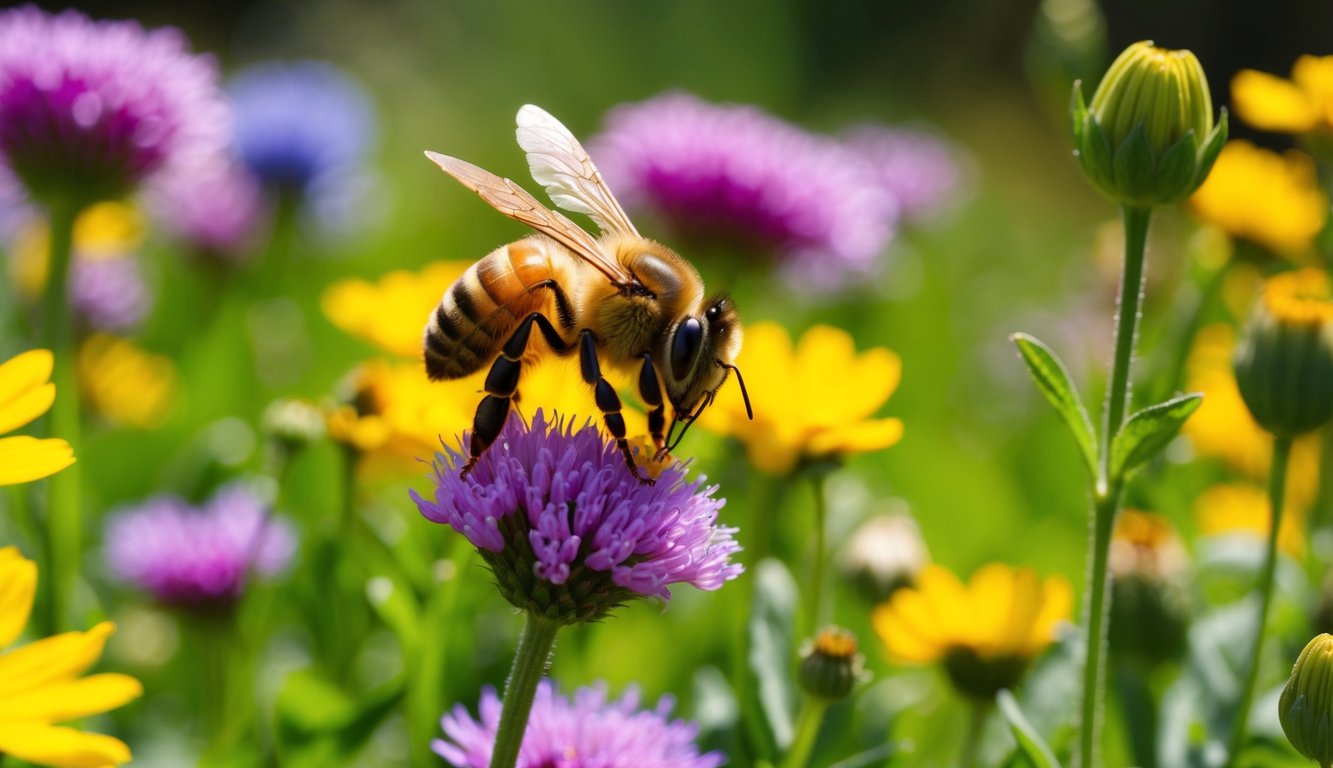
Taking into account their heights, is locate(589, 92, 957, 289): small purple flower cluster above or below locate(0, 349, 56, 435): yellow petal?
below

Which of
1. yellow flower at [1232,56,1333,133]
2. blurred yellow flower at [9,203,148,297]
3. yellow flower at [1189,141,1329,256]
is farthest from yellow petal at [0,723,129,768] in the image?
blurred yellow flower at [9,203,148,297]

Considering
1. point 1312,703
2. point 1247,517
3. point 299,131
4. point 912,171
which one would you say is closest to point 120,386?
point 299,131


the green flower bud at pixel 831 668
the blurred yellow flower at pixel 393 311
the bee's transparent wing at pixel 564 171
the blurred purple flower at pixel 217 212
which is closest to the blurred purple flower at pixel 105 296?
the blurred purple flower at pixel 217 212

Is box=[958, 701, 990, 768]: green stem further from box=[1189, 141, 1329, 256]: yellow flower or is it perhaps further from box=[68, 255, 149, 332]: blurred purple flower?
box=[68, 255, 149, 332]: blurred purple flower

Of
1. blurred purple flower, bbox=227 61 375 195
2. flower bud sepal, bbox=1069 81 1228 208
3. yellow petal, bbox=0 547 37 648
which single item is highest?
flower bud sepal, bbox=1069 81 1228 208

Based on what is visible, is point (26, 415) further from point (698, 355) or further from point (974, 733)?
point (974, 733)

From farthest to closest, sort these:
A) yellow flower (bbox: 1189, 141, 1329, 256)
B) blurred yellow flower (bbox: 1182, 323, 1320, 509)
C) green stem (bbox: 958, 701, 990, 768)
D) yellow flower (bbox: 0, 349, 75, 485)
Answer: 1. blurred yellow flower (bbox: 1182, 323, 1320, 509)
2. yellow flower (bbox: 1189, 141, 1329, 256)
3. green stem (bbox: 958, 701, 990, 768)
4. yellow flower (bbox: 0, 349, 75, 485)

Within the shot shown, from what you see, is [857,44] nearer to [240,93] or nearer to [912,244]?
[912,244]

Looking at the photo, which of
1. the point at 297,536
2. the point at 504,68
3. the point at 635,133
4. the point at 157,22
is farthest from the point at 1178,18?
the point at 297,536
